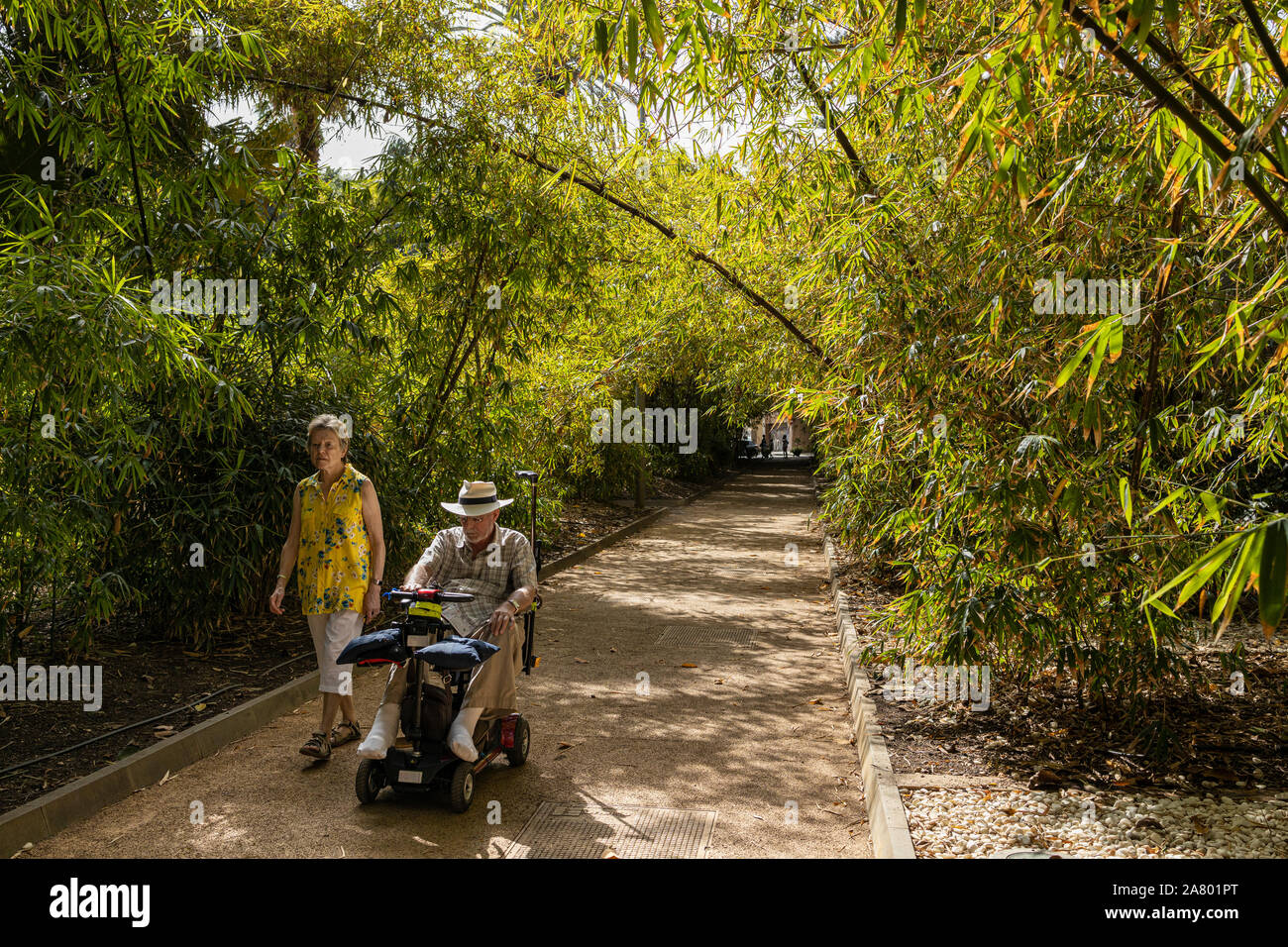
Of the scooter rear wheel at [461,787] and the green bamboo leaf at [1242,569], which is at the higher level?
the green bamboo leaf at [1242,569]

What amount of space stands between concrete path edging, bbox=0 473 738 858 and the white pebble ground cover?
3215 millimetres

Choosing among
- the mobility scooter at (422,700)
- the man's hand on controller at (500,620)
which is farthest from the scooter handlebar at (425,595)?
the man's hand on controller at (500,620)

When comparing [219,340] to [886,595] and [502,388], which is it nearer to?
[502,388]

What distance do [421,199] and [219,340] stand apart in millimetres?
2104

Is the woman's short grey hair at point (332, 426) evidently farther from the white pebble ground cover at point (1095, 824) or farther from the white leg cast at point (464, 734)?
the white pebble ground cover at point (1095, 824)

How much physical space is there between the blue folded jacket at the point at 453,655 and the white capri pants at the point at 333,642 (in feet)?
2.77

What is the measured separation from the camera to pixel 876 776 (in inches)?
161

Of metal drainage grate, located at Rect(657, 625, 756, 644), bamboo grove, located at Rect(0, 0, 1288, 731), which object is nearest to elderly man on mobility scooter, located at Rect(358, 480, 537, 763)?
bamboo grove, located at Rect(0, 0, 1288, 731)

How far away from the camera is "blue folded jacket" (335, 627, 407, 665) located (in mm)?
3863

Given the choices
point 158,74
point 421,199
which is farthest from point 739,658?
point 158,74

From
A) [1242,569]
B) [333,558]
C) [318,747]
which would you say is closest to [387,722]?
[318,747]

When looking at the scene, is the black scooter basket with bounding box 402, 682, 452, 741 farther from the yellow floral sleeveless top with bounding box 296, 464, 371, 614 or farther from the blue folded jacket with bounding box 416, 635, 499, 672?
the yellow floral sleeveless top with bounding box 296, 464, 371, 614

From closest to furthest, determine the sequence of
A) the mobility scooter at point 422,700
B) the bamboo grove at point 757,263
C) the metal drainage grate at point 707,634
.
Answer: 1. the bamboo grove at point 757,263
2. the mobility scooter at point 422,700
3. the metal drainage grate at point 707,634

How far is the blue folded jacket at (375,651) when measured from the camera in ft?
12.7
